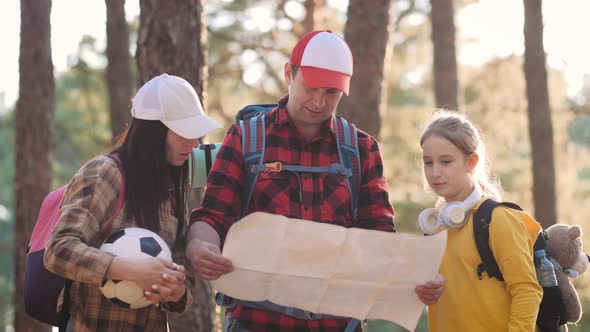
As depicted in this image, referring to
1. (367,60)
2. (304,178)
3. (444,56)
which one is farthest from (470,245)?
A: (444,56)

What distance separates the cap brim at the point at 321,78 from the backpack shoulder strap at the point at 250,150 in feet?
1.07

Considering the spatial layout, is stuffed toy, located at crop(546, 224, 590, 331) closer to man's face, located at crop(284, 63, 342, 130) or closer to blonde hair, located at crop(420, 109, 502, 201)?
blonde hair, located at crop(420, 109, 502, 201)

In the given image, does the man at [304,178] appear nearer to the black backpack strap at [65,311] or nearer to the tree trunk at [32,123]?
the black backpack strap at [65,311]

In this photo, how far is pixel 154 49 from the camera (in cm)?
695

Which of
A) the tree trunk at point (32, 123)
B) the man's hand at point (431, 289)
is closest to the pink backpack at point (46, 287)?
the man's hand at point (431, 289)

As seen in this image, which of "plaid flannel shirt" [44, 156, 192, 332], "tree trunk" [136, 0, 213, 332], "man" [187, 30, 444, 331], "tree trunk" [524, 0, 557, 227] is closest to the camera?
"plaid flannel shirt" [44, 156, 192, 332]

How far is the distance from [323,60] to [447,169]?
3.01 feet

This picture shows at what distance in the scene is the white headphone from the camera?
4434mm

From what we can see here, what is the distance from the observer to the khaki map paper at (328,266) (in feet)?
13.2

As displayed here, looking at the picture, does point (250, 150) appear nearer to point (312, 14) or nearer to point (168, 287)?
point (168, 287)

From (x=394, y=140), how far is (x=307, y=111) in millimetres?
17124

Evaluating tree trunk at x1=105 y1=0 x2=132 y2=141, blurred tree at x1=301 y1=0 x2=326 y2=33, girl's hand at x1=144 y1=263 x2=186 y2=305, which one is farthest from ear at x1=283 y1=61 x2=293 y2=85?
blurred tree at x1=301 y1=0 x2=326 y2=33

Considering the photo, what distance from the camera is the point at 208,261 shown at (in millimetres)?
3928

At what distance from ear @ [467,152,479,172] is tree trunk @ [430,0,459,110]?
9012 mm
